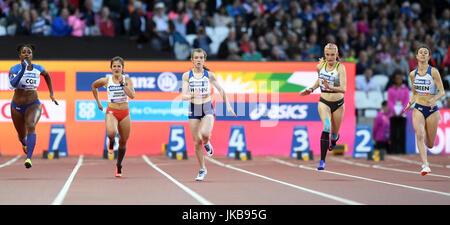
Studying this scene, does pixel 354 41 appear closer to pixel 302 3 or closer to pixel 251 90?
pixel 302 3

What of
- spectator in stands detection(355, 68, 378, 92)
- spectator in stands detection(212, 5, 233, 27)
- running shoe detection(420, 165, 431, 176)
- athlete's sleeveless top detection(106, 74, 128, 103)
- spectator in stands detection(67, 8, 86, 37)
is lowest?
running shoe detection(420, 165, 431, 176)

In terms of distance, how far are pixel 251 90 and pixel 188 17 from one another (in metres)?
4.12

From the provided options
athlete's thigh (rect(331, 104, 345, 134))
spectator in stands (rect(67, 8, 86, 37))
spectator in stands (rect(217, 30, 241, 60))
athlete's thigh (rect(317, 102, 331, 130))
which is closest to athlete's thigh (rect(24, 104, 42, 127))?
athlete's thigh (rect(317, 102, 331, 130))

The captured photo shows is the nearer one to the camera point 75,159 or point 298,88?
point 75,159

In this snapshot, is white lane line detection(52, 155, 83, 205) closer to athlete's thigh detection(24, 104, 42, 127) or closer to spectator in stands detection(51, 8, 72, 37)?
athlete's thigh detection(24, 104, 42, 127)

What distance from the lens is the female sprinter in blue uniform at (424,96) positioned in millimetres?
13672

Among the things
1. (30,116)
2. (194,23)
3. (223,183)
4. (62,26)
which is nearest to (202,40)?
(194,23)

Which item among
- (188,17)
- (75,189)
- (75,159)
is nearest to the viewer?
(75,189)

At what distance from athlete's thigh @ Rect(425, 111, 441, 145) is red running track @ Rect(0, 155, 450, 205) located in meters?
0.76

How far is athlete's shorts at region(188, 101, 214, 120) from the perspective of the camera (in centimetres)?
1295

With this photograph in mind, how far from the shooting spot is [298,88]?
2184cm

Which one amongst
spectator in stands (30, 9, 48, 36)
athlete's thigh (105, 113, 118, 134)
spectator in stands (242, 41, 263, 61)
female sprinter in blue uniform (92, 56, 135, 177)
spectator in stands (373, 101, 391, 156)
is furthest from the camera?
spectator in stands (242, 41, 263, 61)

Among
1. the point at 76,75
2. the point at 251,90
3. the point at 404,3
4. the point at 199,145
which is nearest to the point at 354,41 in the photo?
the point at 404,3

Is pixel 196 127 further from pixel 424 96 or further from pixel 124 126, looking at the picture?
pixel 424 96
